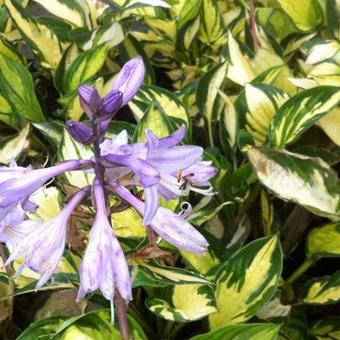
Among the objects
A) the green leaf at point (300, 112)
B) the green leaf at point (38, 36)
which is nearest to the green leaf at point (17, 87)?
the green leaf at point (38, 36)

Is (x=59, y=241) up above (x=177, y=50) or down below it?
above

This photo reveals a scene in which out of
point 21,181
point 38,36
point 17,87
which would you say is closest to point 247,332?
point 21,181

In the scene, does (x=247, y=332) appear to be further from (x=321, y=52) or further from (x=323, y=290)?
(x=321, y=52)

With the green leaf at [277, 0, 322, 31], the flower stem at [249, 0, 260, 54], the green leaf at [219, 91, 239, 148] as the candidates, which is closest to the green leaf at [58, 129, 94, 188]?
the green leaf at [219, 91, 239, 148]

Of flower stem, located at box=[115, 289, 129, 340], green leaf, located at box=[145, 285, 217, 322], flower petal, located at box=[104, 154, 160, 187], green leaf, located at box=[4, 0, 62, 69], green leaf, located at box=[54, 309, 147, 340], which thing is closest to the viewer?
flower petal, located at box=[104, 154, 160, 187]

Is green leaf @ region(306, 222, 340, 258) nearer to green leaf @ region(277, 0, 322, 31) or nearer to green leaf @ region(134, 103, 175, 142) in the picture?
green leaf @ region(134, 103, 175, 142)

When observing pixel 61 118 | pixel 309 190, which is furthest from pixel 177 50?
pixel 309 190

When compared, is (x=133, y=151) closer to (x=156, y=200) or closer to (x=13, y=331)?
(x=156, y=200)
